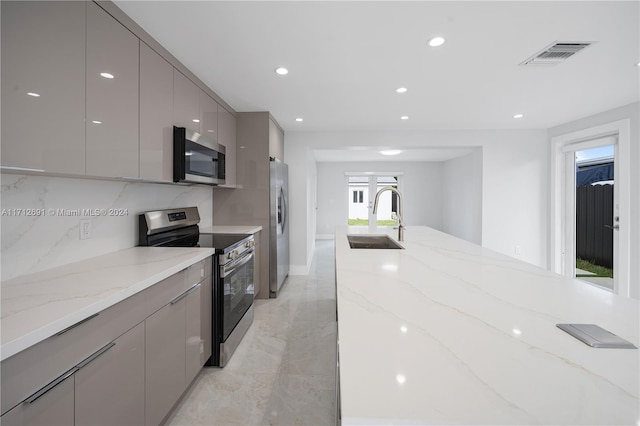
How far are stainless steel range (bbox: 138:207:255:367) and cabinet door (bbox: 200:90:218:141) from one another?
77cm

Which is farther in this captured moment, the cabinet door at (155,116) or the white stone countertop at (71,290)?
the cabinet door at (155,116)

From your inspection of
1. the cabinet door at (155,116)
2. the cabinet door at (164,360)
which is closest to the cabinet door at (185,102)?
the cabinet door at (155,116)

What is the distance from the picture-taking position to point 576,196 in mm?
4191

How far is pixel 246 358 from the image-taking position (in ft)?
7.48

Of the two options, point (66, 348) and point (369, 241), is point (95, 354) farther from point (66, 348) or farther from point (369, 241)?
point (369, 241)

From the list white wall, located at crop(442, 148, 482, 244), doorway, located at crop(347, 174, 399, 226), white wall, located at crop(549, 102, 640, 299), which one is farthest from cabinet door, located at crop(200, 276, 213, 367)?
doorway, located at crop(347, 174, 399, 226)

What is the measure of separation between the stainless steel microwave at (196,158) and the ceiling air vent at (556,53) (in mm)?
2725

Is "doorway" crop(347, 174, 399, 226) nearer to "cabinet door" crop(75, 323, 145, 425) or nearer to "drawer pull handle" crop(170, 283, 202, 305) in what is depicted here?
"drawer pull handle" crop(170, 283, 202, 305)

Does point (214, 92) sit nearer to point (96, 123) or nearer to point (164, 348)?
point (96, 123)

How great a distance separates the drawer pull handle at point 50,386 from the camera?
2.76 feet

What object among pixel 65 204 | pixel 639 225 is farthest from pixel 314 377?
pixel 639 225

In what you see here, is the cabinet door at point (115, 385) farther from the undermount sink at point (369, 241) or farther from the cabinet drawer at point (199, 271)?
the undermount sink at point (369, 241)

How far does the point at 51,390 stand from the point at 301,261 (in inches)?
149

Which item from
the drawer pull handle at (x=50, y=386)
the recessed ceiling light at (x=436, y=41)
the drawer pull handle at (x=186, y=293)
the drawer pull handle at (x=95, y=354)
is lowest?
the drawer pull handle at (x=50, y=386)
